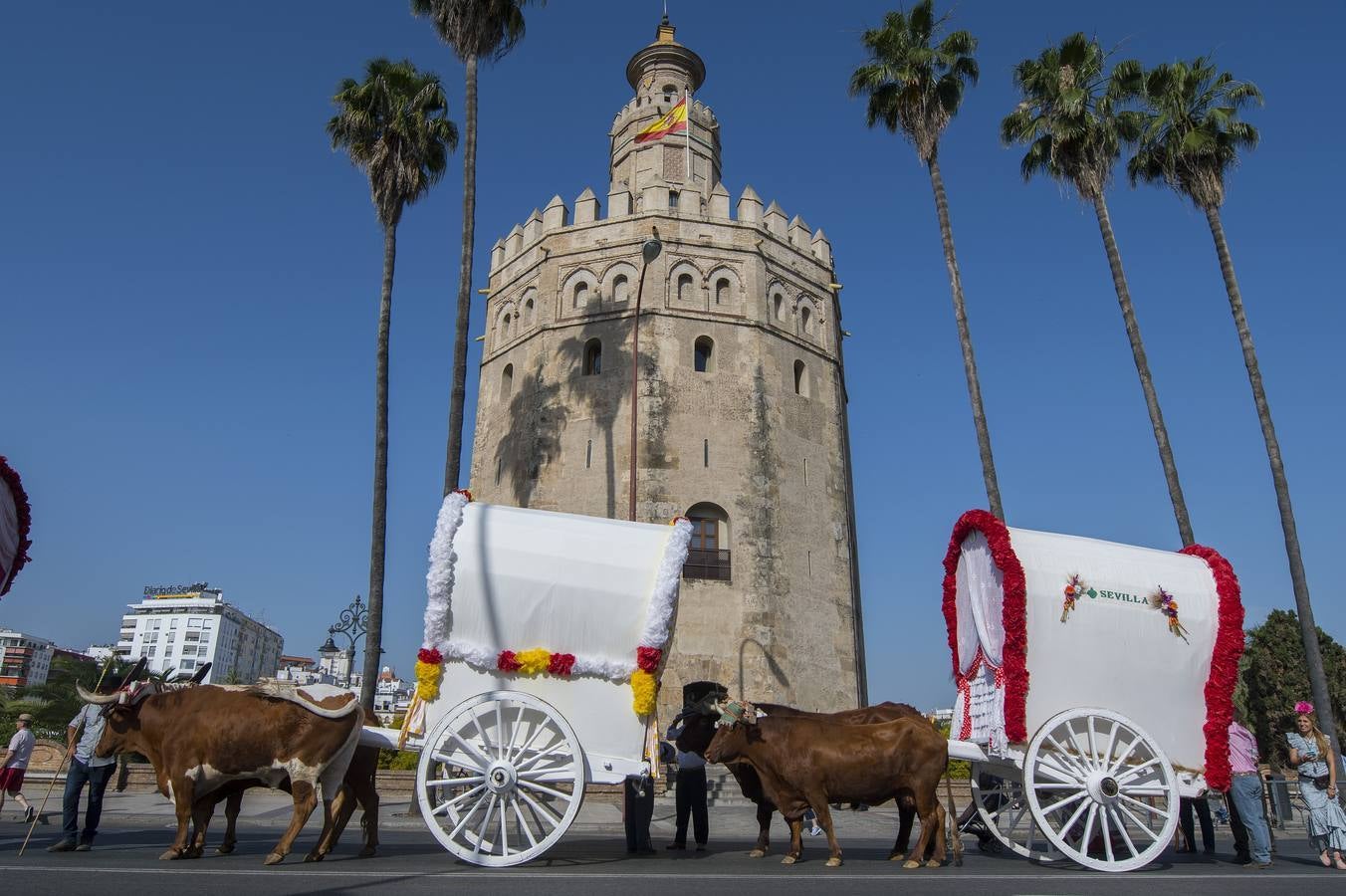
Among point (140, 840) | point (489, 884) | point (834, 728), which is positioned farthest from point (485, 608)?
point (140, 840)

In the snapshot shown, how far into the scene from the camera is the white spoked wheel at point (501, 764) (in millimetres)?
7797

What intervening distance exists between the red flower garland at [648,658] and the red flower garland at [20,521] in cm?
587

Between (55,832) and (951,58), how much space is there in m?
22.0

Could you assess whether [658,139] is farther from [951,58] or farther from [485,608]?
[485,608]

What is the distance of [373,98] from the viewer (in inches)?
764

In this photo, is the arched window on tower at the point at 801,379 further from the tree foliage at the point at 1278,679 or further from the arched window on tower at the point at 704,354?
the tree foliage at the point at 1278,679

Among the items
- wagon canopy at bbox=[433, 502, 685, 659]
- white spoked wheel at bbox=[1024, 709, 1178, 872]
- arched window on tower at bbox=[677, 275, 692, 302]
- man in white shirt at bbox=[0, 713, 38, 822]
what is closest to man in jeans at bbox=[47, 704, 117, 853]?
man in white shirt at bbox=[0, 713, 38, 822]

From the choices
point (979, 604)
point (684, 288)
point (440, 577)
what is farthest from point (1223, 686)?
point (684, 288)

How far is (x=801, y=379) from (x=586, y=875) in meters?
19.3

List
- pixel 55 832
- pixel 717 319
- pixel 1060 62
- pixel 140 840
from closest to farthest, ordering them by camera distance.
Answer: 1. pixel 140 840
2. pixel 55 832
3. pixel 1060 62
4. pixel 717 319

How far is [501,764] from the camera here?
8008mm

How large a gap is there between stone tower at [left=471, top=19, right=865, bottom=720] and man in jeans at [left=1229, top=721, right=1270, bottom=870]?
40.3 feet

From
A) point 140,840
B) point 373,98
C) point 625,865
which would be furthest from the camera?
point 373,98

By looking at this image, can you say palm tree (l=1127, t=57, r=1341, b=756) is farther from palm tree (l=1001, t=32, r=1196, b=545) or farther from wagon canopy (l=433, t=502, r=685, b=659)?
wagon canopy (l=433, t=502, r=685, b=659)
